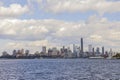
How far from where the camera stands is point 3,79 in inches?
3401

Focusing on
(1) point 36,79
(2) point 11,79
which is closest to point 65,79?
(1) point 36,79

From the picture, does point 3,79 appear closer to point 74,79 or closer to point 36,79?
point 36,79

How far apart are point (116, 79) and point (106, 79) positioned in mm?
2284

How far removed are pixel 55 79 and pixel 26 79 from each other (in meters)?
7.05

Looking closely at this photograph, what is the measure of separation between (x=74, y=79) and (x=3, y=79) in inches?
686

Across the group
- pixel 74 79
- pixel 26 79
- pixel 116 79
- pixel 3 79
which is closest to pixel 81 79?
pixel 74 79

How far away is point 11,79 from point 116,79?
25.0 meters

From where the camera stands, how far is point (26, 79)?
85.5 meters

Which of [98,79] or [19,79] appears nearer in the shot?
[98,79]

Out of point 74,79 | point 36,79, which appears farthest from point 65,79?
point 36,79

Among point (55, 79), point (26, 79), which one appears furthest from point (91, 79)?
point (26, 79)

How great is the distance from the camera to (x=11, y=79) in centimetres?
8550

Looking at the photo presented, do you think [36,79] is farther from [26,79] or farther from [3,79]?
[3,79]

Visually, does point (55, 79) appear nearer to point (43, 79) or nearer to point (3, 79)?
point (43, 79)
